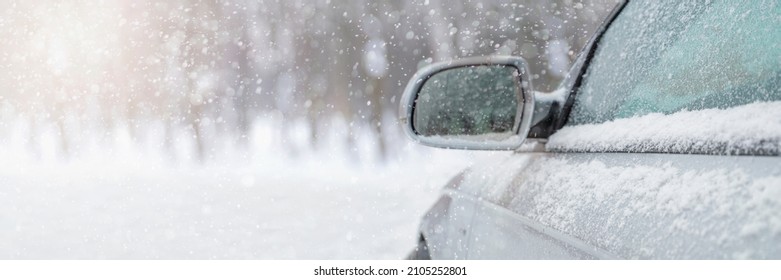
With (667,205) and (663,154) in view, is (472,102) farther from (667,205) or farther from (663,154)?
(667,205)

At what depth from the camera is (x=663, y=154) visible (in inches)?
45.4

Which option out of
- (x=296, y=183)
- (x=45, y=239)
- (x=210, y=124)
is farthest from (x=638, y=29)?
(x=210, y=124)

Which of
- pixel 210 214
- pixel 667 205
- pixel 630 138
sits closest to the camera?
pixel 667 205

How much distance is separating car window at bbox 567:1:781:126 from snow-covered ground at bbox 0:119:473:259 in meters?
3.02

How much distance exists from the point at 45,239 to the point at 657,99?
6.91 meters

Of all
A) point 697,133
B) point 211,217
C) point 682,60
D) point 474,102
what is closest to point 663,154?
point 697,133

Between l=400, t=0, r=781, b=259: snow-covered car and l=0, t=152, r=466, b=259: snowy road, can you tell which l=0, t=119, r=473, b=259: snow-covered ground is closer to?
l=0, t=152, r=466, b=259: snowy road

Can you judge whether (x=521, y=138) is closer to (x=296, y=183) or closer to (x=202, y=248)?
(x=202, y=248)

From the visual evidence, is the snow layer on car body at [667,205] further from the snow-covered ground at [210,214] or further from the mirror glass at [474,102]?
the snow-covered ground at [210,214]

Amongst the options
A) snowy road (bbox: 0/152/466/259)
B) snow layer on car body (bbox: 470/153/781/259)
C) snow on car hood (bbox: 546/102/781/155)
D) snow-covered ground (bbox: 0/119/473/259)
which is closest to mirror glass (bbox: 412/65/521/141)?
snow on car hood (bbox: 546/102/781/155)

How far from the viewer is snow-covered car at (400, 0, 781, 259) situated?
893 millimetres

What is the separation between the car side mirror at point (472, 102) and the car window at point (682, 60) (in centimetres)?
21

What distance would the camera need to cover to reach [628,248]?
1.01 metres

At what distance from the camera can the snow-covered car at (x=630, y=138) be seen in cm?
89
